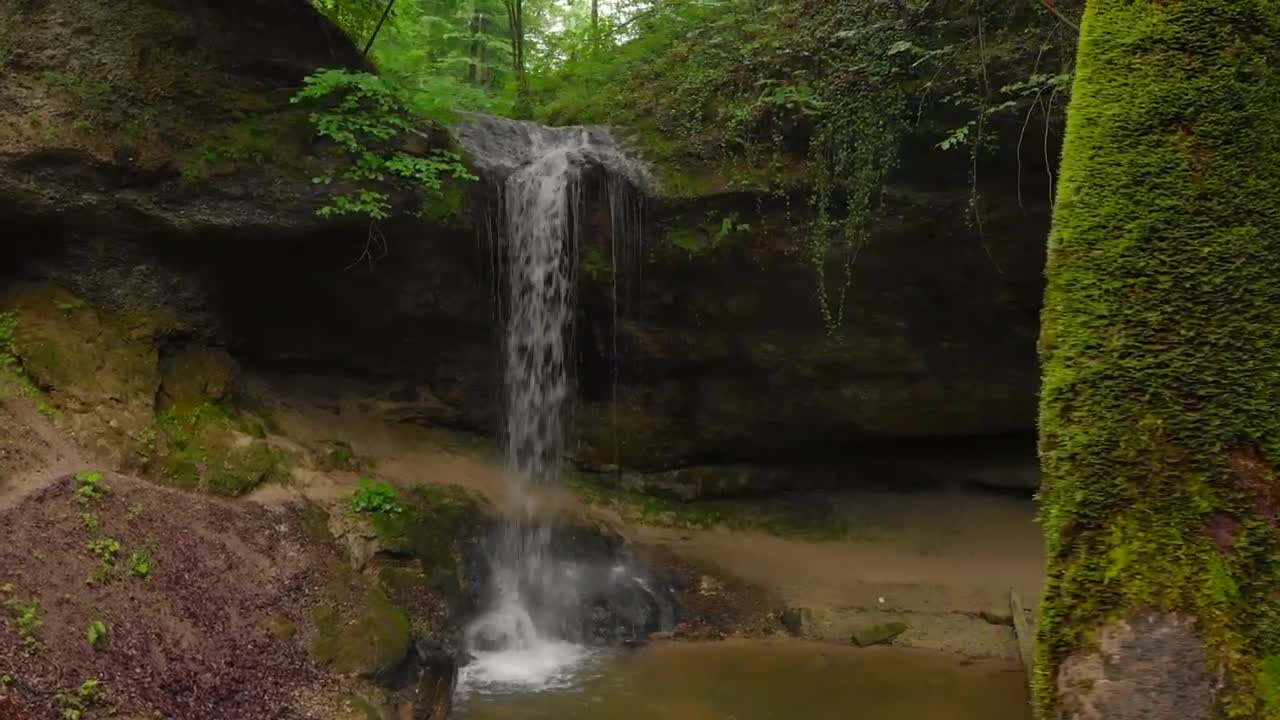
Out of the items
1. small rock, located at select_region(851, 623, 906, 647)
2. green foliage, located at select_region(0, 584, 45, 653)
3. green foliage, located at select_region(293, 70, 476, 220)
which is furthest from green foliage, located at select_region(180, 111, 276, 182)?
small rock, located at select_region(851, 623, 906, 647)

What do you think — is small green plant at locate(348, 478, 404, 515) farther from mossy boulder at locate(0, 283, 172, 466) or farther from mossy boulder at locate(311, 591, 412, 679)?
mossy boulder at locate(0, 283, 172, 466)

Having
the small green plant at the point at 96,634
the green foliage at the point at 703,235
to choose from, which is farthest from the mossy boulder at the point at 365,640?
the green foliage at the point at 703,235

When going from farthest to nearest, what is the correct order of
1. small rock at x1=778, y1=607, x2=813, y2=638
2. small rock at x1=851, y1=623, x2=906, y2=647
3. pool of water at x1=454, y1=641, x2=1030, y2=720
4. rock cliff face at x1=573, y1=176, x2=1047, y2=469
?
rock cliff face at x1=573, y1=176, x2=1047, y2=469 → small rock at x1=778, y1=607, x2=813, y2=638 → small rock at x1=851, y1=623, x2=906, y2=647 → pool of water at x1=454, y1=641, x2=1030, y2=720

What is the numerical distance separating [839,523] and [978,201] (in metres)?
4.71

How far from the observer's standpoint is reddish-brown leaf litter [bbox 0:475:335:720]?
15.7ft

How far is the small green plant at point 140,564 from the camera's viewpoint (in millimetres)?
5754

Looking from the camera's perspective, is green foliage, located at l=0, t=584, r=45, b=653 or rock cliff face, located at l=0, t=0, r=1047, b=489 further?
rock cliff face, located at l=0, t=0, r=1047, b=489

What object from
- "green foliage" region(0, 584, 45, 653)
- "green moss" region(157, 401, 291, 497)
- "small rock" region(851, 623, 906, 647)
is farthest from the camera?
"small rock" region(851, 623, 906, 647)

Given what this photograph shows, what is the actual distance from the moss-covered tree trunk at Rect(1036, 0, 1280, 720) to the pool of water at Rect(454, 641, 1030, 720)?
4.66 metres

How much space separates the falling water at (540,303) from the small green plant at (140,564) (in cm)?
328

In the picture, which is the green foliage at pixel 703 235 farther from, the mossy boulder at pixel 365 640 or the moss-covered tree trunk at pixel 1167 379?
the moss-covered tree trunk at pixel 1167 379

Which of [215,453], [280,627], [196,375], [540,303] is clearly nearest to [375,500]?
[215,453]

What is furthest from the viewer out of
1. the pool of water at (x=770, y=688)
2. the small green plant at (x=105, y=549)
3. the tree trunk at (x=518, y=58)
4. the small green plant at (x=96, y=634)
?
the tree trunk at (x=518, y=58)

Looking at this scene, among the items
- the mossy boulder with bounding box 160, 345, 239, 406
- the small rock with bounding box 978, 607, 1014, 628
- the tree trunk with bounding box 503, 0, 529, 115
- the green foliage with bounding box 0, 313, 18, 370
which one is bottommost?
the small rock with bounding box 978, 607, 1014, 628
